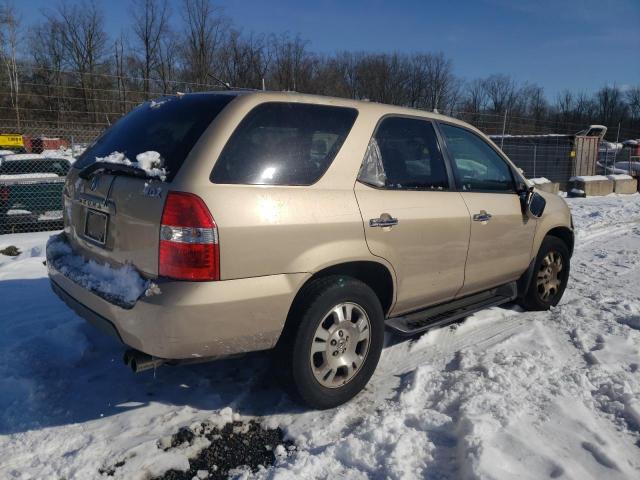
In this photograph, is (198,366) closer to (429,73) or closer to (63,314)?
(63,314)

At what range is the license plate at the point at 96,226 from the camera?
2.71 meters

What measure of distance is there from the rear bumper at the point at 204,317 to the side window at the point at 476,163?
177 centimetres

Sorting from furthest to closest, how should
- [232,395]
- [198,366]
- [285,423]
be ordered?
1. [198,366]
2. [232,395]
3. [285,423]

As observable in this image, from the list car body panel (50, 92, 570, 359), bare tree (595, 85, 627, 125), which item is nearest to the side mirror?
car body panel (50, 92, 570, 359)

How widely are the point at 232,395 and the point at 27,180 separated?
23.1 ft

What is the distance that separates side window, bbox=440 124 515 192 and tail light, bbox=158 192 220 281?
6.87 feet

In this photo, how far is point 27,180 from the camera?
8258 mm

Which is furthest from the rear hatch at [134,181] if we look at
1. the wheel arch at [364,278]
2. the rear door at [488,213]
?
the rear door at [488,213]

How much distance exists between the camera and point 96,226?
110 inches

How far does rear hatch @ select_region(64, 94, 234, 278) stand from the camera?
2453mm

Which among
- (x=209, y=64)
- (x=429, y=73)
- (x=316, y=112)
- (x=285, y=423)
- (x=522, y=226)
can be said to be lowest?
(x=285, y=423)

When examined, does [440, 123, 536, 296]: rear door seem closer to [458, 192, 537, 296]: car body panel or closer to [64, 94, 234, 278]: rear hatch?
[458, 192, 537, 296]: car body panel

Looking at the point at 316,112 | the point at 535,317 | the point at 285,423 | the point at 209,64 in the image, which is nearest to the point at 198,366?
the point at 285,423

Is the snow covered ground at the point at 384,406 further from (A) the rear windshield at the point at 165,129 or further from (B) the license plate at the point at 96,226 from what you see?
(A) the rear windshield at the point at 165,129
